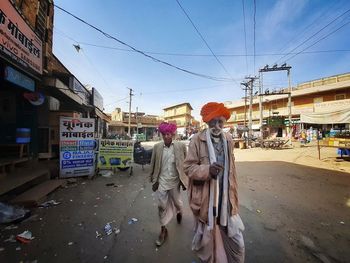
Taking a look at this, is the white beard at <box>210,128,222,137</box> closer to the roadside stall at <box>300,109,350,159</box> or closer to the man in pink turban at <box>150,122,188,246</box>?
the man in pink turban at <box>150,122,188,246</box>

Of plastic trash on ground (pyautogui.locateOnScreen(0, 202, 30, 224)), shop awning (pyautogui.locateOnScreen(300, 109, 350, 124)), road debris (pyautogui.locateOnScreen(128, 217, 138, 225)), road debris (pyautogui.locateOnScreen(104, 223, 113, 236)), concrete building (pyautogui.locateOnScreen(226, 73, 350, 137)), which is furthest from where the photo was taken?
concrete building (pyautogui.locateOnScreen(226, 73, 350, 137))

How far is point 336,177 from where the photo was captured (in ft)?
24.2

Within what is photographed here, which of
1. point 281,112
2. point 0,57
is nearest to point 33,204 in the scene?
point 0,57

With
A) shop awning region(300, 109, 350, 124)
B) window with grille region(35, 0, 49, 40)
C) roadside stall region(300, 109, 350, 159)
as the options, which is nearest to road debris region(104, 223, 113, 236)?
window with grille region(35, 0, 49, 40)

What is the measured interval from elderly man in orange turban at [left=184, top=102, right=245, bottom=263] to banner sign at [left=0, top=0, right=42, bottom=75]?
430 cm

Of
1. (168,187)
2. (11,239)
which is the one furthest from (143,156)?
(11,239)

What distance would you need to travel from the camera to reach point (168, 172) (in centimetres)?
342

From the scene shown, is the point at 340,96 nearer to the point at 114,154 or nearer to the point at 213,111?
the point at 114,154

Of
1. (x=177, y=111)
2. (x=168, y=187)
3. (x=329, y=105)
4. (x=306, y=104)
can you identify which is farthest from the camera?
(x=177, y=111)

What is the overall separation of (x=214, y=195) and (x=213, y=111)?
97 centimetres

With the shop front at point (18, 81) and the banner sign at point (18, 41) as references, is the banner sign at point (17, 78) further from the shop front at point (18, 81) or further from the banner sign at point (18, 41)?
the banner sign at point (18, 41)

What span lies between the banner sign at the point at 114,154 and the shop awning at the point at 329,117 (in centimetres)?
1233

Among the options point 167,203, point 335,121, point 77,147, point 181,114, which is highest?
point 181,114

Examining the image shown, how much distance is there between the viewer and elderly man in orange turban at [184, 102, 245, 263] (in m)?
2.20
